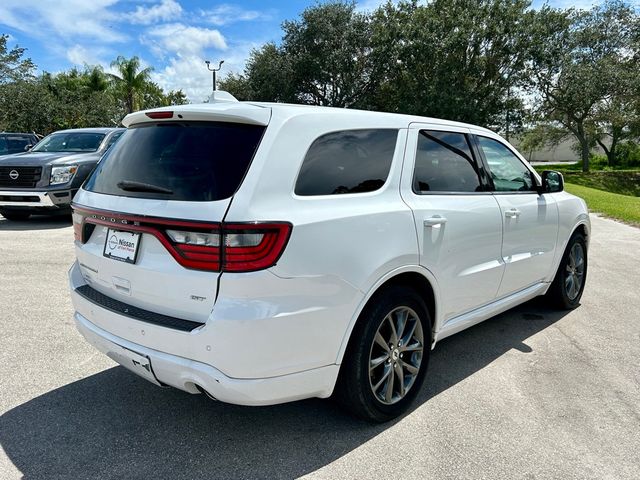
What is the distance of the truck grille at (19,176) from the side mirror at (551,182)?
8.77 m

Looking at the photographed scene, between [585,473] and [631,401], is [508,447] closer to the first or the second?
[585,473]

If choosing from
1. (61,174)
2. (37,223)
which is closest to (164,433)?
(61,174)

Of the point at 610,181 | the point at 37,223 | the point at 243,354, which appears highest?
the point at 243,354

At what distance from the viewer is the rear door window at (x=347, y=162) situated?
8.53 feet

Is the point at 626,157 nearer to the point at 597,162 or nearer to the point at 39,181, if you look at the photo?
the point at 597,162

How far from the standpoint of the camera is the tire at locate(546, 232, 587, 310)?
5023 millimetres

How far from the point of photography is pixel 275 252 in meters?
2.31

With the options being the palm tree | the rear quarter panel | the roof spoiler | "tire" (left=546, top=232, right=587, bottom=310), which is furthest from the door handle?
the palm tree

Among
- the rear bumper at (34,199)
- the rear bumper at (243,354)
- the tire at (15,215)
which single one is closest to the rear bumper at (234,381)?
the rear bumper at (243,354)

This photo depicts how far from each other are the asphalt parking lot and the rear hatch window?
1.39m

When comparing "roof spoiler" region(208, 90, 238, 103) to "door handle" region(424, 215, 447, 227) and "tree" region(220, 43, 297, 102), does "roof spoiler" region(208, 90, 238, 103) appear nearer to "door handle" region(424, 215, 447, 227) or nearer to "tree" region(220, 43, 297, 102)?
"door handle" region(424, 215, 447, 227)

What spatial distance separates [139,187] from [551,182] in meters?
3.74

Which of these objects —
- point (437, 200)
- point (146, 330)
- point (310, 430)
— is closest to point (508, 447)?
point (310, 430)

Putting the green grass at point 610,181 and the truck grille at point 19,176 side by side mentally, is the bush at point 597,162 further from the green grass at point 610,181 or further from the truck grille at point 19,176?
the truck grille at point 19,176
